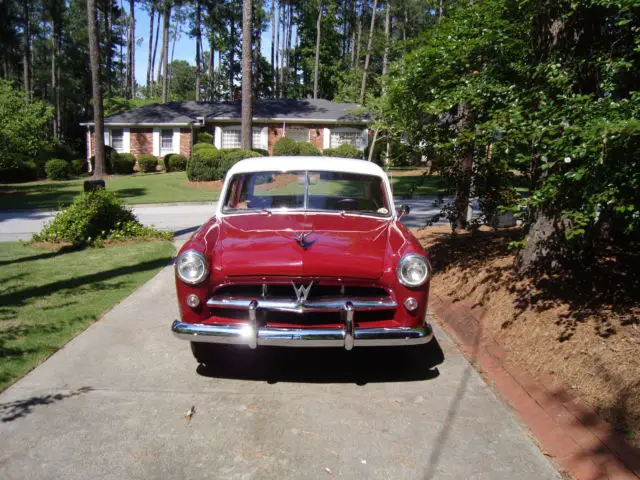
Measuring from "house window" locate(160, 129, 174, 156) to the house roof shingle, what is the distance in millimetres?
828

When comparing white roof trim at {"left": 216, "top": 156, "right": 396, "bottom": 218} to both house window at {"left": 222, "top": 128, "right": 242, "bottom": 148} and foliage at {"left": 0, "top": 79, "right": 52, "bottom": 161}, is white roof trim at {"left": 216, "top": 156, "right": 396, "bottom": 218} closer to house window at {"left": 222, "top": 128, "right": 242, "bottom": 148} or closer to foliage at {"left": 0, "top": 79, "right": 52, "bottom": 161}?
foliage at {"left": 0, "top": 79, "right": 52, "bottom": 161}

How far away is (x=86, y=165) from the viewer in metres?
32.3

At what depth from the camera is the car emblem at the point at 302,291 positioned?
3.99 meters

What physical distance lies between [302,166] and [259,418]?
2.80 meters

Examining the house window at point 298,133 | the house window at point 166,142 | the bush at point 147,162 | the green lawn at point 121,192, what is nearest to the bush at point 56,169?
the green lawn at point 121,192

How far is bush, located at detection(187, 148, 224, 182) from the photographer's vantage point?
23.8m

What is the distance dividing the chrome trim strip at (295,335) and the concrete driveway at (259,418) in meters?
0.47

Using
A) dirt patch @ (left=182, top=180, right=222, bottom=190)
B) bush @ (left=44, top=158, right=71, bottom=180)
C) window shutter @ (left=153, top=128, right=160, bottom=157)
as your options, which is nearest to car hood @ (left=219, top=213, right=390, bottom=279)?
dirt patch @ (left=182, top=180, right=222, bottom=190)

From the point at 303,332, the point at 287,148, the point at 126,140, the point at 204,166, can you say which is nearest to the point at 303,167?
the point at 303,332

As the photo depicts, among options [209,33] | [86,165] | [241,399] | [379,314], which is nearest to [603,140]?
[379,314]

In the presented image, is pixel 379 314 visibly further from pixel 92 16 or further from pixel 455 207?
pixel 92 16

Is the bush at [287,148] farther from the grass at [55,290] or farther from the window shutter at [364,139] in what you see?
the grass at [55,290]

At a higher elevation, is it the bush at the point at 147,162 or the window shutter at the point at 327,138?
the window shutter at the point at 327,138

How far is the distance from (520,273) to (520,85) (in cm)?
199
